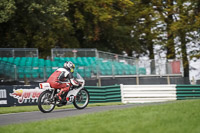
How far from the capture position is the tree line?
2883 cm

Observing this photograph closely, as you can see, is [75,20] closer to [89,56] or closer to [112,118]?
[89,56]

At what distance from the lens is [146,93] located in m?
19.8

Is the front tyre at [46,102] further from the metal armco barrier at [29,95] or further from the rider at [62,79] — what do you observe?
the metal armco barrier at [29,95]

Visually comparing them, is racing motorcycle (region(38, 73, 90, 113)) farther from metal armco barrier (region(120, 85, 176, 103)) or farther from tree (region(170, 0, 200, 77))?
tree (region(170, 0, 200, 77))

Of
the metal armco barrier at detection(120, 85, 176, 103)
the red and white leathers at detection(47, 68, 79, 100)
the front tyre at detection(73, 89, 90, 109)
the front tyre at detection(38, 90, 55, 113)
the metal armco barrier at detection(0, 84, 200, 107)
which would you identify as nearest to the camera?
the front tyre at detection(38, 90, 55, 113)

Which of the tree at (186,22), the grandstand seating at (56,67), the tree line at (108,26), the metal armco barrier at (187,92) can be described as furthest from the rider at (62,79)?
the tree at (186,22)

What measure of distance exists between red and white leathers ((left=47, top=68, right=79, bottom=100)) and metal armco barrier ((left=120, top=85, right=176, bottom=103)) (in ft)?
23.9

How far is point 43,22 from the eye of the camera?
2700cm

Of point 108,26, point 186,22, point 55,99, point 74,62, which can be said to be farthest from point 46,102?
point 186,22

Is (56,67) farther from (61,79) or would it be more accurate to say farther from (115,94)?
(61,79)

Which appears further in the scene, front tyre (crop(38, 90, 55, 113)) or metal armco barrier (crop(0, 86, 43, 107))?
metal armco barrier (crop(0, 86, 43, 107))

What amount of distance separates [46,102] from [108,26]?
21206 mm

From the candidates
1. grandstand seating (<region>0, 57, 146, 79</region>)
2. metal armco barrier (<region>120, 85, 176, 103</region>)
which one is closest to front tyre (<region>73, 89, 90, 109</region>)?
metal armco barrier (<region>120, 85, 176, 103</region>)

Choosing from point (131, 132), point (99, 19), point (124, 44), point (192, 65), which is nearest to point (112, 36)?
point (124, 44)
